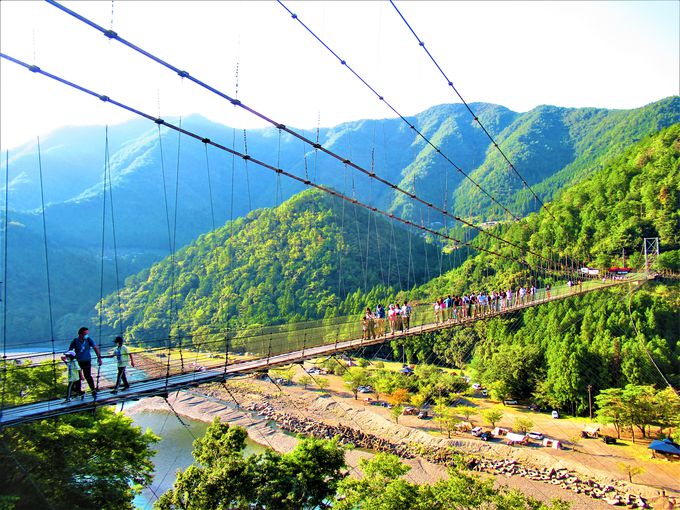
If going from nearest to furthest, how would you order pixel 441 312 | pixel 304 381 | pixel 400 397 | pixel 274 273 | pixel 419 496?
pixel 419 496, pixel 441 312, pixel 400 397, pixel 304 381, pixel 274 273

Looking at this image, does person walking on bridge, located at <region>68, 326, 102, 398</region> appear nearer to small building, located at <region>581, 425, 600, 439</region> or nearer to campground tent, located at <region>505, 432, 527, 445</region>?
campground tent, located at <region>505, 432, 527, 445</region>

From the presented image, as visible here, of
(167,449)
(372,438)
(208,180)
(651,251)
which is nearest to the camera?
(167,449)

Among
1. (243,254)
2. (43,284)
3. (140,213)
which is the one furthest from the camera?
(140,213)

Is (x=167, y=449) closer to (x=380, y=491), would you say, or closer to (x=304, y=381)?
(x=304, y=381)

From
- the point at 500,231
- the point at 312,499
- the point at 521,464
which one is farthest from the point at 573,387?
the point at 500,231

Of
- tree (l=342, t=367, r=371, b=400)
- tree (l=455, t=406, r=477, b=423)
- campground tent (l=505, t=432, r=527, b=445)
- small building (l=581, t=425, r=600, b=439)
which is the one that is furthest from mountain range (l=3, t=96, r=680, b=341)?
small building (l=581, t=425, r=600, b=439)

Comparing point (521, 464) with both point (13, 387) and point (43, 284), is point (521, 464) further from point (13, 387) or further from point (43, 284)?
point (43, 284)

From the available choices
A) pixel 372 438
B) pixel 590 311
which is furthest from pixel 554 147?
pixel 372 438
